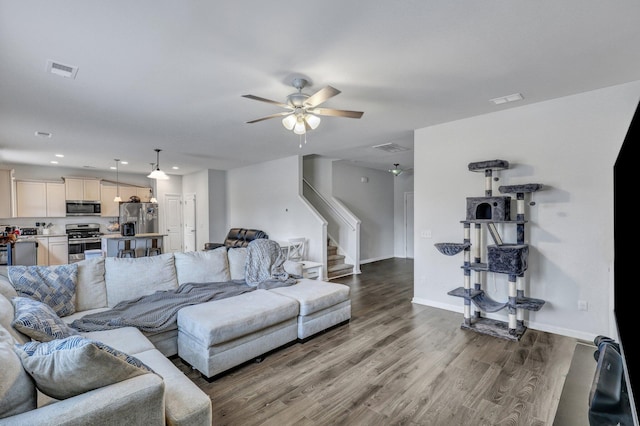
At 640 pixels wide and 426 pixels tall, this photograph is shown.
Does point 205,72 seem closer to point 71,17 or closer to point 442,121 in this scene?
point 71,17

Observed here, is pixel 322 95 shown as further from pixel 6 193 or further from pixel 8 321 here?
pixel 6 193

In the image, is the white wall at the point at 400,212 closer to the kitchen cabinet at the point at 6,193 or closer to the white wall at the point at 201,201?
the white wall at the point at 201,201

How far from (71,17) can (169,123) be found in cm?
240

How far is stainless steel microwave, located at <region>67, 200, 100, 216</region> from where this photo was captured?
26.1 ft

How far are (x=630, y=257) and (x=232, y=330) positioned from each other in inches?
100

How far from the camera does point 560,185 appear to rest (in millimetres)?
3395

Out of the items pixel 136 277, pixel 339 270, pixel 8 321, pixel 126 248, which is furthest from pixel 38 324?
pixel 339 270

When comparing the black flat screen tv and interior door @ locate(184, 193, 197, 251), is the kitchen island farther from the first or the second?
the black flat screen tv

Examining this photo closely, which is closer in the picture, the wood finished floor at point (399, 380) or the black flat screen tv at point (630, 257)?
the black flat screen tv at point (630, 257)

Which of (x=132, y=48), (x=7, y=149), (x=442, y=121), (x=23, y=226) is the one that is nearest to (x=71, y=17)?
(x=132, y=48)

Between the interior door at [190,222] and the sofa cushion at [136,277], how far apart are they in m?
6.41

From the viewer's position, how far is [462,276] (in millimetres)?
4148

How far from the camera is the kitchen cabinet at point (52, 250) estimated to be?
292 inches

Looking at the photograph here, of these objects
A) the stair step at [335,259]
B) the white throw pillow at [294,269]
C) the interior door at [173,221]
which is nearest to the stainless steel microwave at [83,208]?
the interior door at [173,221]
